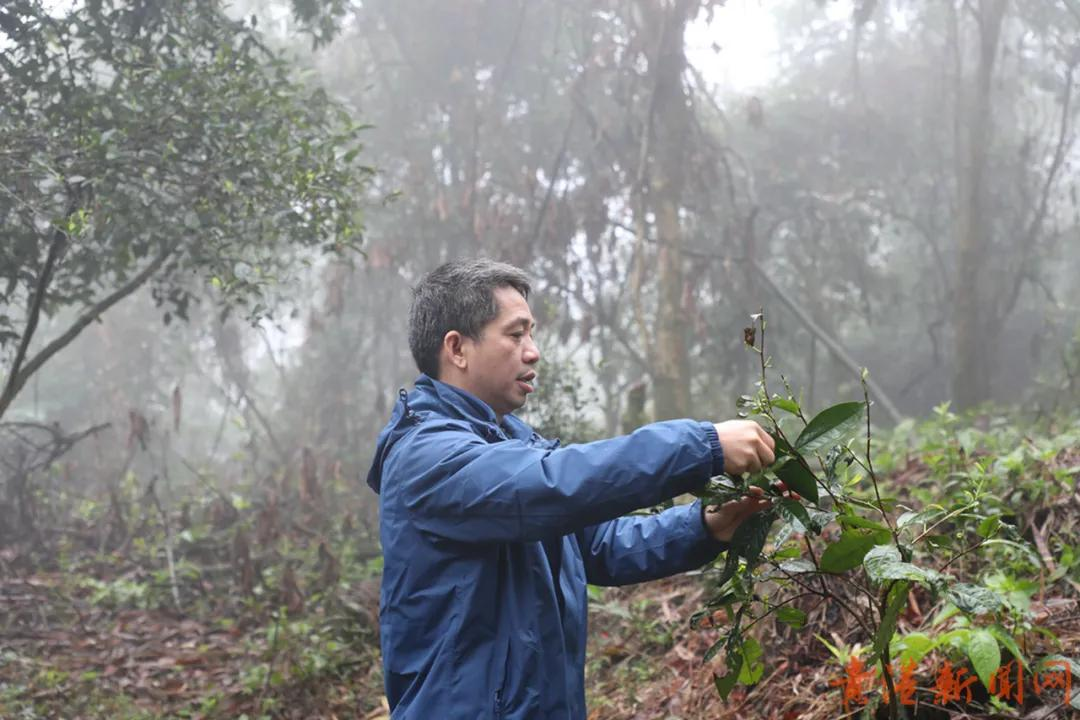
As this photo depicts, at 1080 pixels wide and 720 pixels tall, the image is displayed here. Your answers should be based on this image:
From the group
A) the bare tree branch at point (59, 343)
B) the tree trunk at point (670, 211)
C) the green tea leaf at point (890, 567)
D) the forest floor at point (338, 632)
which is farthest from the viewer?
the tree trunk at point (670, 211)

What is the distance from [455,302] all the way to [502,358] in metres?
0.19

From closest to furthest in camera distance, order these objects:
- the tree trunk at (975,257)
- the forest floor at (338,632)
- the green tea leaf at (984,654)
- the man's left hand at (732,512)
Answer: the man's left hand at (732,512), the green tea leaf at (984,654), the forest floor at (338,632), the tree trunk at (975,257)

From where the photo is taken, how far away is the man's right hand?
190cm

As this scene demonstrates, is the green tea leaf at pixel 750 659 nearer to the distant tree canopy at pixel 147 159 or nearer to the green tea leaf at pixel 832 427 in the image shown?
the green tea leaf at pixel 832 427

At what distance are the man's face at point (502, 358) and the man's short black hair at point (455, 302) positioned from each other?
25mm

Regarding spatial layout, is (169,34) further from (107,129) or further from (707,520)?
(707,520)

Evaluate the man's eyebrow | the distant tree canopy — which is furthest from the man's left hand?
the distant tree canopy

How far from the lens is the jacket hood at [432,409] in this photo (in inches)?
88.9

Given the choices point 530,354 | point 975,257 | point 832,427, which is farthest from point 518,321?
point 975,257

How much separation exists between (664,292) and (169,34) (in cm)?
563

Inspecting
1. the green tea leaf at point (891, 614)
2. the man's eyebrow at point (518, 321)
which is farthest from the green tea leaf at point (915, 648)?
the man's eyebrow at point (518, 321)

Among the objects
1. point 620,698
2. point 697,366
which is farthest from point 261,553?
point 697,366

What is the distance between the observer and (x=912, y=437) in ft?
27.9

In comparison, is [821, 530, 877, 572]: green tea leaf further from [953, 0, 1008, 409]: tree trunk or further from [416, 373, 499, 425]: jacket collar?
[953, 0, 1008, 409]: tree trunk
